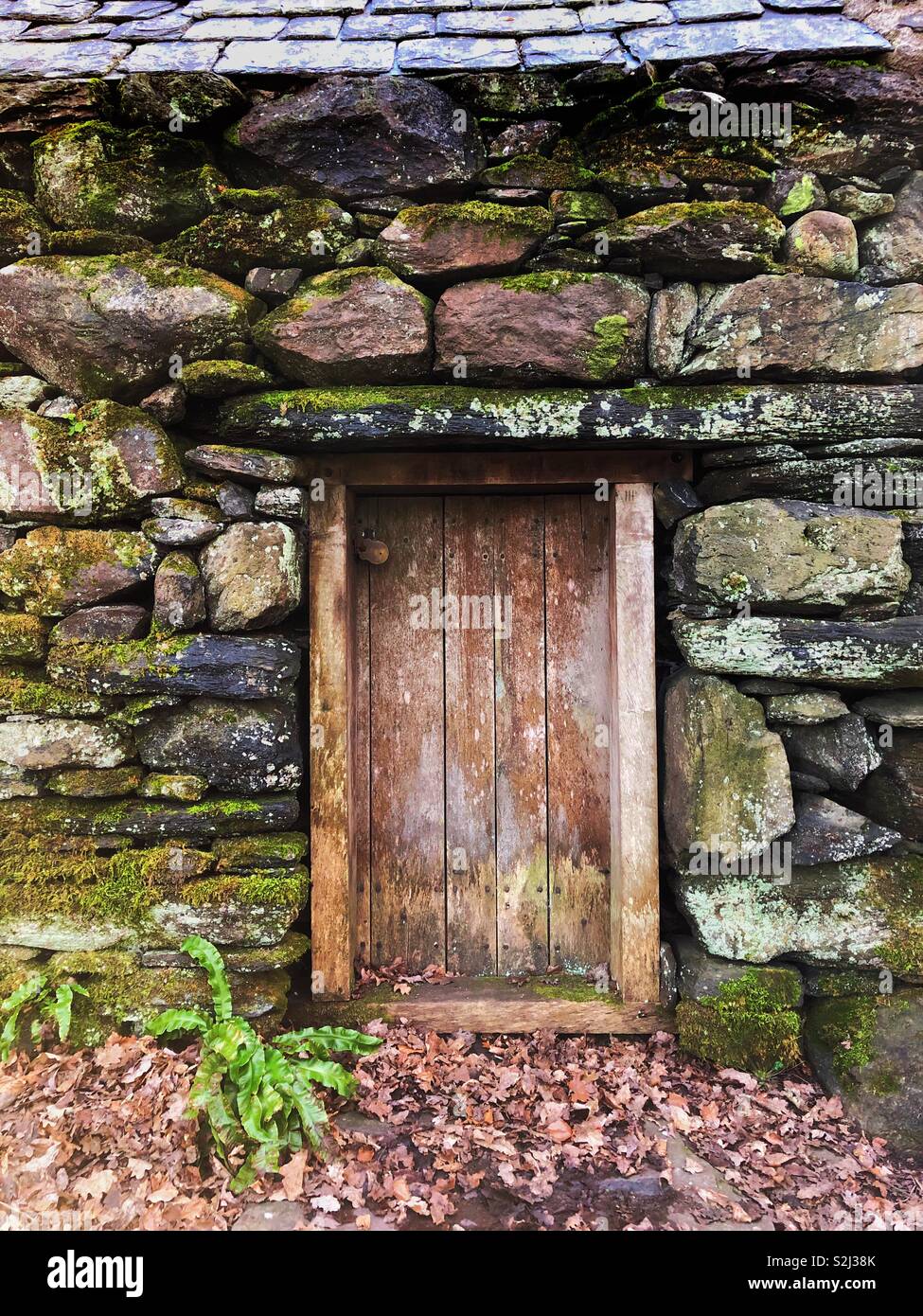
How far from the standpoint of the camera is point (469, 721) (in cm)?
301

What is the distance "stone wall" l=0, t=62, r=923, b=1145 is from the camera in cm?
243

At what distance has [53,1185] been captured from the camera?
206 cm

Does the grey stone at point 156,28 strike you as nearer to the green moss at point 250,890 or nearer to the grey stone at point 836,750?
the green moss at point 250,890

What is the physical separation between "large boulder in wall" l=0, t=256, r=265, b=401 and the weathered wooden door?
34.3 inches

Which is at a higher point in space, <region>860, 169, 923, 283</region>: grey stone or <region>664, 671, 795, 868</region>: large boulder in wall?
<region>860, 169, 923, 283</region>: grey stone

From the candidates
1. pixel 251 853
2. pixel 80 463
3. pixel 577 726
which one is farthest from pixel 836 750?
pixel 80 463

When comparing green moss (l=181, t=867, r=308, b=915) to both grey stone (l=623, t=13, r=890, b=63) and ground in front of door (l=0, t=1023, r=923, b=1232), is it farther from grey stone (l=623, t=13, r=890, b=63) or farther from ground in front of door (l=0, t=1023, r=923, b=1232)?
grey stone (l=623, t=13, r=890, b=63)

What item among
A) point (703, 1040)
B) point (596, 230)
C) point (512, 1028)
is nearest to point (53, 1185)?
point (512, 1028)

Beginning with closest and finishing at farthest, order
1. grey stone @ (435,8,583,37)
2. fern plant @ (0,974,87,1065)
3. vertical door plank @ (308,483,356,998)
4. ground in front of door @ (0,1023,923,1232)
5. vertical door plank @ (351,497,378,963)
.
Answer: ground in front of door @ (0,1023,923,1232) < fern plant @ (0,974,87,1065) < grey stone @ (435,8,583,37) < vertical door plank @ (308,483,356,998) < vertical door plank @ (351,497,378,963)

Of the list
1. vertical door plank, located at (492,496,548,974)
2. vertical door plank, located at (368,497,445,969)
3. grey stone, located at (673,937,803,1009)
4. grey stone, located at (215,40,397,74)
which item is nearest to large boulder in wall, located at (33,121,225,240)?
grey stone, located at (215,40,397,74)

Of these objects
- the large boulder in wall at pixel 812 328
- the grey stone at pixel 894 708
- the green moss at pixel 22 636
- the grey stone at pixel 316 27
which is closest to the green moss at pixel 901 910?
the grey stone at pixel 894 708

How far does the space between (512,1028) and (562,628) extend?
1564mm

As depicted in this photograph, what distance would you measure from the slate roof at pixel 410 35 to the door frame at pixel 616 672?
1.28 meters

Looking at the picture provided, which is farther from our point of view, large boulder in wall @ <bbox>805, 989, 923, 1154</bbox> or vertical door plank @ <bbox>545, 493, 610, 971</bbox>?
vertical door plank @ <bbox>545, 493, 610, 971</bbox>
